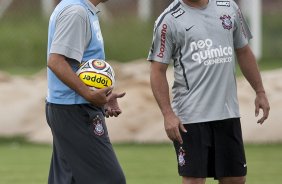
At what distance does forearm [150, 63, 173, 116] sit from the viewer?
8.63 meters

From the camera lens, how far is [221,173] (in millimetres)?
8805

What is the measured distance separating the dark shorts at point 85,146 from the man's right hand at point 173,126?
681 millimetres

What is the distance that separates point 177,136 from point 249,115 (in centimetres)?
787

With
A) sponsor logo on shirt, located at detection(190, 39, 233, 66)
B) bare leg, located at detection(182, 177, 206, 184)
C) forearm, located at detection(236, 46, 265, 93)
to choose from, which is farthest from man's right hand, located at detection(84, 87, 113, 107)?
forearm, located at detection(236, 46, 265, 93)

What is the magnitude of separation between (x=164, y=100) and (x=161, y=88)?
10 centimetres

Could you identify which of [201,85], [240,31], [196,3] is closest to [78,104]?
[201,85]

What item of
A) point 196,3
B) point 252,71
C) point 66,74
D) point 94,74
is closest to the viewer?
point 66,74

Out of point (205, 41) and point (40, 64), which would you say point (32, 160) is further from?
point (40, 64)

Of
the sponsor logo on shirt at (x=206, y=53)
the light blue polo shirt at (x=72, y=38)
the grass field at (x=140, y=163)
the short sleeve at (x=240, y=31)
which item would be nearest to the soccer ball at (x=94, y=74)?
the light blue polo shirt at (x=72, y=38)

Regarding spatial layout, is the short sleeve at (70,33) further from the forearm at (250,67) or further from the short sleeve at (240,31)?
the forearm at (250,67)

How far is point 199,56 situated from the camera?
28.4 ft

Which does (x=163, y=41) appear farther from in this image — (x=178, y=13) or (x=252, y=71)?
(x=252, y=71)

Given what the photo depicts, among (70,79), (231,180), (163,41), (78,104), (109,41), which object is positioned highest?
(70,79)

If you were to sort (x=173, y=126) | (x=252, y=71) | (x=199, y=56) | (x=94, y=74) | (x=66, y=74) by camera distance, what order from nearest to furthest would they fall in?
1. (x=66, y=74)
2. (x=94, y=74)
3. (x=173, y=126)
4. (x=199, y=56)
5. (x=252, y=71)
